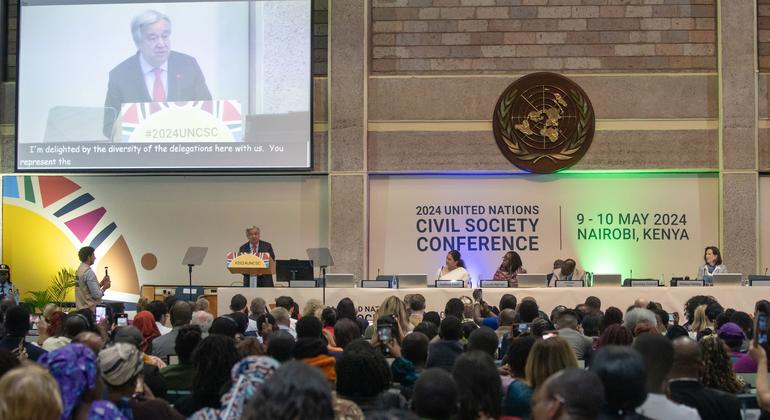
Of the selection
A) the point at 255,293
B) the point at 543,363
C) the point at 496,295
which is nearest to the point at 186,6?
the point at 255,293

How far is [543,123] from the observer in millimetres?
16094

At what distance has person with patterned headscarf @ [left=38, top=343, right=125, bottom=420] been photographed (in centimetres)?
353

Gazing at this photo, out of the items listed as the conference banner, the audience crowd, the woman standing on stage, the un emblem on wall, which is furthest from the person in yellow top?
the un emblem on wall

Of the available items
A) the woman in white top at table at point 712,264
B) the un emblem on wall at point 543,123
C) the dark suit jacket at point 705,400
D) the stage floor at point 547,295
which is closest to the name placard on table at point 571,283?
the stage floor at point 547,295

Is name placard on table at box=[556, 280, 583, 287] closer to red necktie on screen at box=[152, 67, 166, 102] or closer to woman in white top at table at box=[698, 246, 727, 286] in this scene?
woman in white top at table at box=[698, 246, 727, 286]

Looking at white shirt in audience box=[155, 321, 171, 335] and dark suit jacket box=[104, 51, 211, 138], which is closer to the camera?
white shirt in audience box=[155, 321, 171, 335]

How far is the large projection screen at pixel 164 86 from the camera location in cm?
1595

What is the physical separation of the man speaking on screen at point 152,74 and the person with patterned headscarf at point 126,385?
12.2 meters

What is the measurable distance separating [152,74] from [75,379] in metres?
13.1

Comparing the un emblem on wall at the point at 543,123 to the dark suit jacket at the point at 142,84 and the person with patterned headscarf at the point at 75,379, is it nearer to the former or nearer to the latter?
the dark suit jacket at the point at 142,84

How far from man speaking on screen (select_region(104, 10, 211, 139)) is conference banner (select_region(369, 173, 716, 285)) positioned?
11.4ft

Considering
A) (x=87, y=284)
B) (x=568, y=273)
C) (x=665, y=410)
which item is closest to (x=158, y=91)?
(x=87, y=284)

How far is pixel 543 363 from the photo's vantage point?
14.8 ft

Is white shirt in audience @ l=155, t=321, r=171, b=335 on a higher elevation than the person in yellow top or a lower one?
lower
